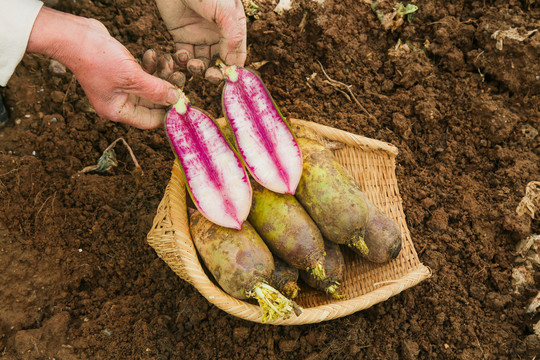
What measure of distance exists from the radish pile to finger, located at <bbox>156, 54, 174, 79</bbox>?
0.26m

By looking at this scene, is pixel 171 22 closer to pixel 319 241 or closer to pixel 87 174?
pixel 87 174

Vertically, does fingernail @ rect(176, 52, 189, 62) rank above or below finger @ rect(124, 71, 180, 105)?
above

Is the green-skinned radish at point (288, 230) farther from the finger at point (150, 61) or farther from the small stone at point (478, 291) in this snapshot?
the small stone at point (478, 291)

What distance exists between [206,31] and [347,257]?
1.79 metres

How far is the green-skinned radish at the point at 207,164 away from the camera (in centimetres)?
220

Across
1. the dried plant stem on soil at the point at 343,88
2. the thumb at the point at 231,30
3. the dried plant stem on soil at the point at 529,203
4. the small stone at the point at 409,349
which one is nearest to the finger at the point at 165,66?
the thumb at the point at 231,30

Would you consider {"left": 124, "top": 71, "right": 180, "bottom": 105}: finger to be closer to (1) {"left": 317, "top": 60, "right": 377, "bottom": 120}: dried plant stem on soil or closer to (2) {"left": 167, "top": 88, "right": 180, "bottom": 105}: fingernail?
(2) {"left": 167, "top": 88, "right": 180, "bottom": 105}: fingernail

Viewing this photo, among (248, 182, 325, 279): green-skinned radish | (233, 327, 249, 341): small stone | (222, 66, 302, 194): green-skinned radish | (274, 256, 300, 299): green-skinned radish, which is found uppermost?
(222, 66, 302, 194): green-skinned radish

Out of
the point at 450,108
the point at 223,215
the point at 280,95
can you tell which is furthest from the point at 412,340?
the point at 280,95

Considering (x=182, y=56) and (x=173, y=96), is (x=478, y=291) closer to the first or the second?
(x=173, y=96)

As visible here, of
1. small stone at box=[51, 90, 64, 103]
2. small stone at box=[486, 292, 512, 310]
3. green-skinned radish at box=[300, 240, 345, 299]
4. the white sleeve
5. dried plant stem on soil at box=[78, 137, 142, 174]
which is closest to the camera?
the white sleeve

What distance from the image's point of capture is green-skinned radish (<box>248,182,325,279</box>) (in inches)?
85.1

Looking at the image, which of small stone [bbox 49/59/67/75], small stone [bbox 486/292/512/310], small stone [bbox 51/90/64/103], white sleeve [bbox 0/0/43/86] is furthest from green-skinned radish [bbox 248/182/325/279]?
small stone [bbox 49/59/67/75]

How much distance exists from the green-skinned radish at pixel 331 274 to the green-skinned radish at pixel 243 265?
0.34 metres
